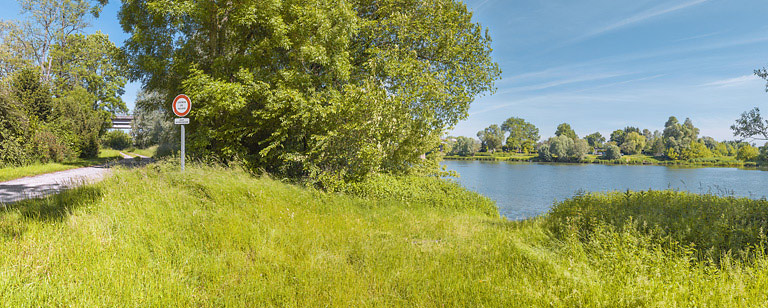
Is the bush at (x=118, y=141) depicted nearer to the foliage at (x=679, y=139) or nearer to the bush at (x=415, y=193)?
the bush at (x=415, y=193)

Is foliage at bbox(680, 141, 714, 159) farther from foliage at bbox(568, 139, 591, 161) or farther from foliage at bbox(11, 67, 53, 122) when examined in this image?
foliage at bbox(11, 67, 53, 122)

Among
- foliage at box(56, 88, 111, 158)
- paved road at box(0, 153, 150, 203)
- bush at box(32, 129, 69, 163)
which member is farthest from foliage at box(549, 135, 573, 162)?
bush at box(32, 129, 69, 163)

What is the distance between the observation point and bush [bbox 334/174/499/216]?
9.49 metres

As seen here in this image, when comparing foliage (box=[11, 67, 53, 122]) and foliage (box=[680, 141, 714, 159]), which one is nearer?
foliage (box=[11, 67, 53, 122])

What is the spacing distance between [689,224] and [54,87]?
40.6 meters

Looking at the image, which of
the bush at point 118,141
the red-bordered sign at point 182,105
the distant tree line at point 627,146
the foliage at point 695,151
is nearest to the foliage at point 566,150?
the distant tree line at point 627,146

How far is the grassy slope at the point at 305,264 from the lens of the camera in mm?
3176

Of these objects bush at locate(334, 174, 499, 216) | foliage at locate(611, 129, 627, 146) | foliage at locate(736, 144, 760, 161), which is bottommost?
bush at locate(334, 174, 499, 216)

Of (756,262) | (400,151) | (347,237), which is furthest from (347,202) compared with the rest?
(756,262)

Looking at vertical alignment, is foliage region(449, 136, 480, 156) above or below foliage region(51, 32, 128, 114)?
below

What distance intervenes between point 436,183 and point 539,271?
1120cm

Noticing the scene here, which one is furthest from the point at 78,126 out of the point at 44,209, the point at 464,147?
the point at 464,147

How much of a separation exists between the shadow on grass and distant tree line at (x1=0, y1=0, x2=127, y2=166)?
27.9 ft

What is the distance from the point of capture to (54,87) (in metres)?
27.1
